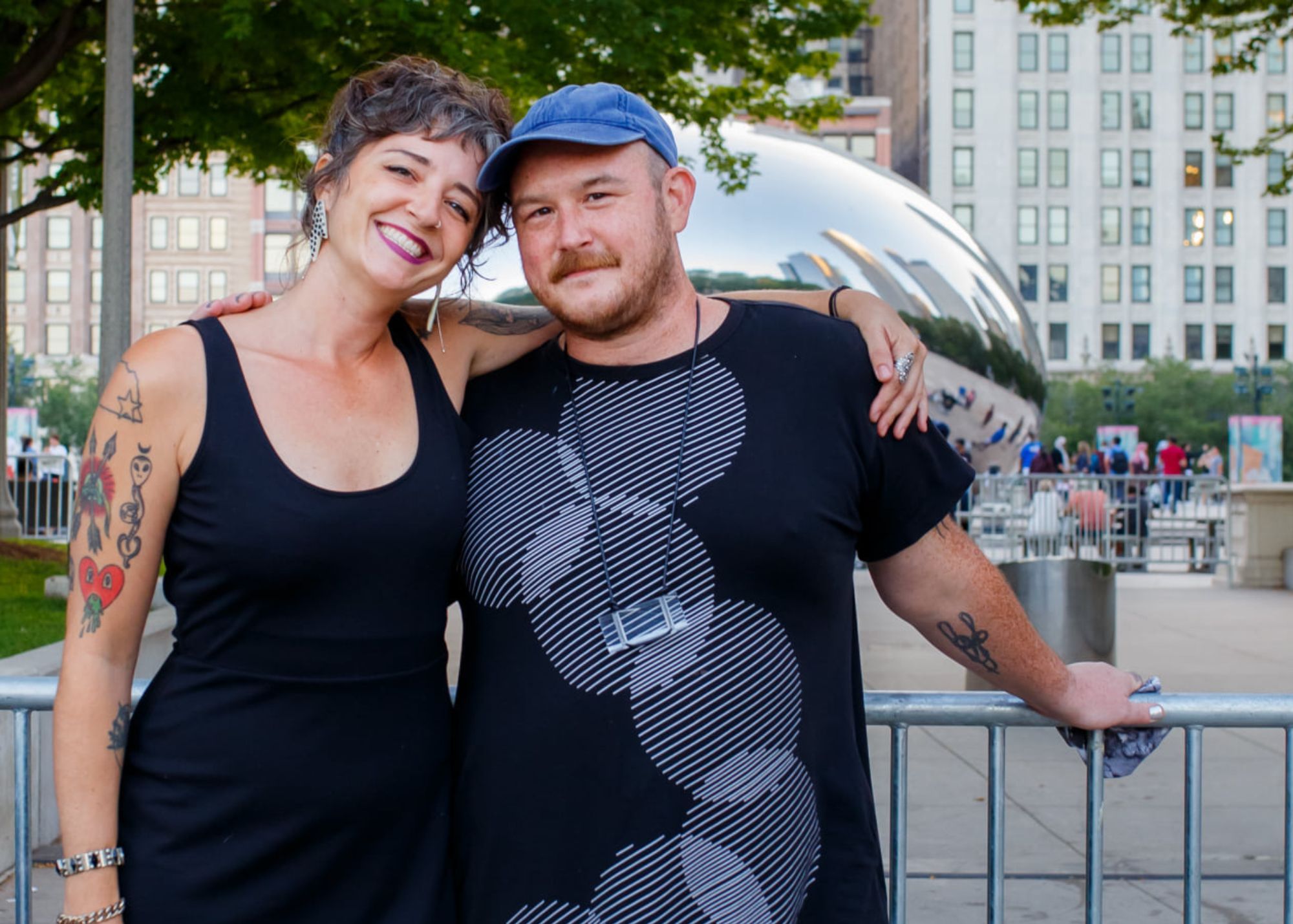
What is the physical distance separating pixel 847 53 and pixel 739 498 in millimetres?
106957

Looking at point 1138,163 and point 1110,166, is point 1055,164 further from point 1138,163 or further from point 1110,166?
point 1138,163

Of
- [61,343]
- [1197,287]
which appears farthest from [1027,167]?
[61,343]

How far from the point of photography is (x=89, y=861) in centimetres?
201

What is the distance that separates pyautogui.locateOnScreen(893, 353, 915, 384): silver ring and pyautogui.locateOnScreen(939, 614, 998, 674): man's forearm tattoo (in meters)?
A: 0.45

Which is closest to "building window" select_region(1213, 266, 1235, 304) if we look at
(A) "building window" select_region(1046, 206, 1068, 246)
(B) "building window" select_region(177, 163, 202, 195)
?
(A) "building window" select_region(1046, 206, 1068, 246)

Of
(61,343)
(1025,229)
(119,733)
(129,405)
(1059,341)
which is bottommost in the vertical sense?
(119,733)

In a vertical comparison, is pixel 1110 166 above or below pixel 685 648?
above

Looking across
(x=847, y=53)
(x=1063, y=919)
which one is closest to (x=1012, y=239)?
(x=847, y=53)

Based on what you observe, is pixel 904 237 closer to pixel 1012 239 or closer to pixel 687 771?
pixel 687 771

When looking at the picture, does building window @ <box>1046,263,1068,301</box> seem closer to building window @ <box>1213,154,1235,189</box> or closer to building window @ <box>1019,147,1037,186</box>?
building window @ <box>1019,147,1037,186</box>

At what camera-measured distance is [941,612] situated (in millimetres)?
2432

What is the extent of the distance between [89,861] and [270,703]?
13.6 inches

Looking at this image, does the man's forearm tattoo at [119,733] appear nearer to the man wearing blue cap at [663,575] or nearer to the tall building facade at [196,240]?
the man wearing blue cap at [663,575]

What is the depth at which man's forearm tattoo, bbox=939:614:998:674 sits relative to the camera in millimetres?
2426
